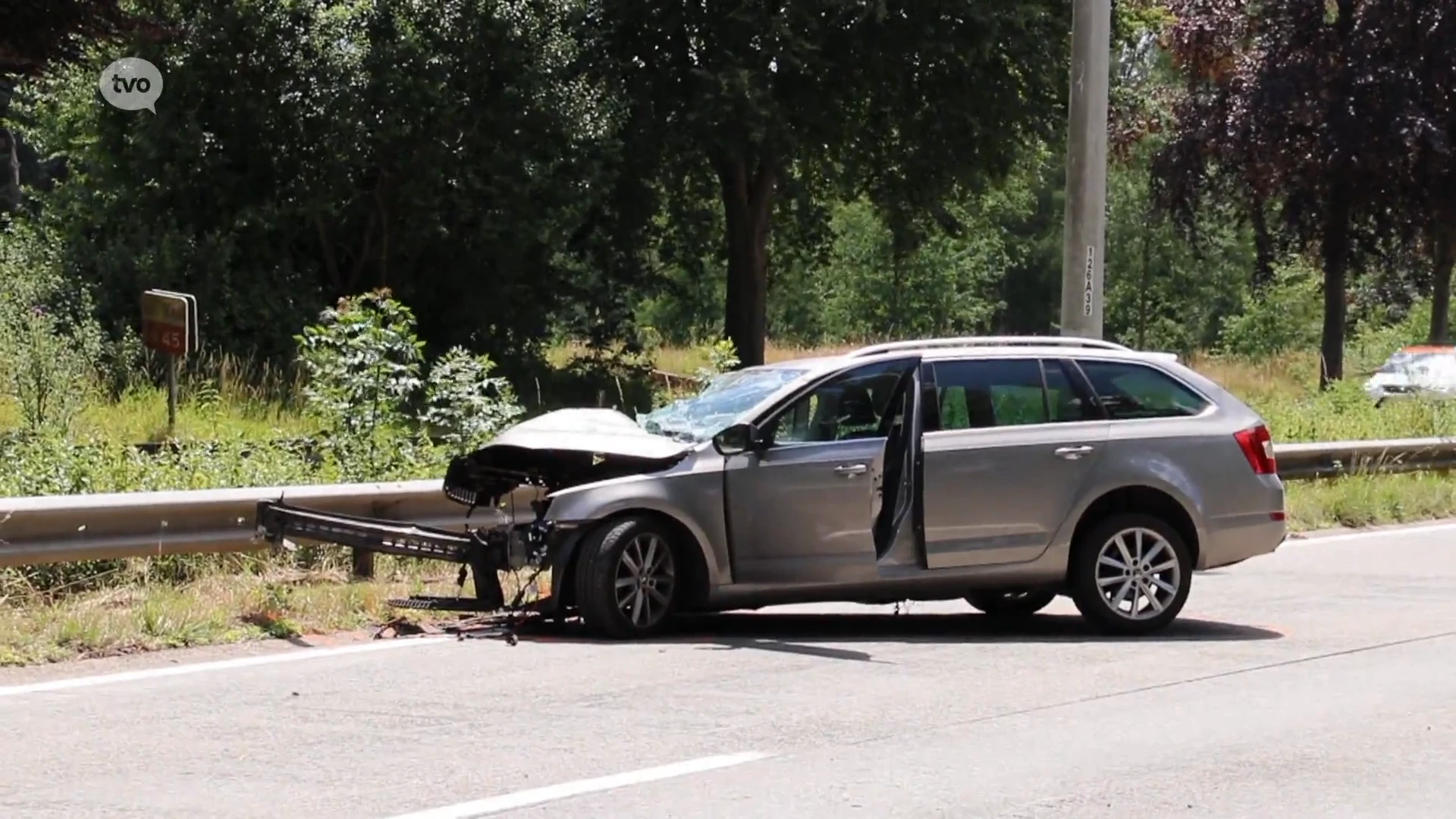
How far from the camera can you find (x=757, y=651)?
383 inches

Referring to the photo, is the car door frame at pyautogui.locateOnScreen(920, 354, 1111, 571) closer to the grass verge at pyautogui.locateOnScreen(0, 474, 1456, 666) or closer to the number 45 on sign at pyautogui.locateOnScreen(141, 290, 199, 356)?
the grass verge at pyautogui.locateOnScreen(0, 474, 1456, 666)

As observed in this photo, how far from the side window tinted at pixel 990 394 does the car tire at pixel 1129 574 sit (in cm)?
75

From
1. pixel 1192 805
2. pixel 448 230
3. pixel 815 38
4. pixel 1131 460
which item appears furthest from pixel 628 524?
pixel 815 38

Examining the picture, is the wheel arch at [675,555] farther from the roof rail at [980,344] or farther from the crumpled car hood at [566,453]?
the roof rail at [980,344]

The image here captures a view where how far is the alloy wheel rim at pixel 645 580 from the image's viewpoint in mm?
9797

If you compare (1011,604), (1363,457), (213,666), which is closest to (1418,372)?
(1363,457)

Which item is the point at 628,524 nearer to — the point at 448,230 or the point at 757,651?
the point at 757,651

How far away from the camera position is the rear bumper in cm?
1060

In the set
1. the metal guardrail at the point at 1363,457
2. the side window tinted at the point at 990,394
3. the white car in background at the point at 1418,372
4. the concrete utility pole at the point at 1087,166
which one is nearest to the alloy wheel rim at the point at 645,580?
the side window tinted at the point at 990,394

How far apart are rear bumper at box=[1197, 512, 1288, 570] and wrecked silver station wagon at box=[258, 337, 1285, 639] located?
0.04 ft

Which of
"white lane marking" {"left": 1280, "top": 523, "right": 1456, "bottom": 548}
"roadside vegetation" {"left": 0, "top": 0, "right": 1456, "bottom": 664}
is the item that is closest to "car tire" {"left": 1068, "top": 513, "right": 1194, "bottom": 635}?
"white lane marking" {"left": 1280, "top": 523, "right": 1456, "bottom": 548}

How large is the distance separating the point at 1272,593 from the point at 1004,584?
9.23 feet

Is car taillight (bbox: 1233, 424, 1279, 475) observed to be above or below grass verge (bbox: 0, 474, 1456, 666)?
above

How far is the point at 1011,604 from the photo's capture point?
11430 millimetres
